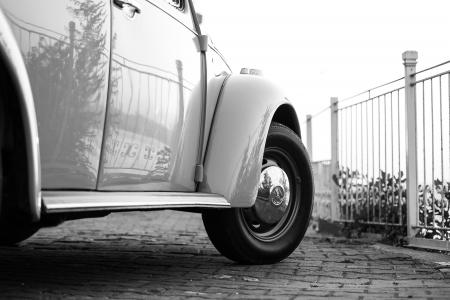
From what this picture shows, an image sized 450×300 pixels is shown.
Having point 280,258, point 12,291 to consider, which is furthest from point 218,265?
point 12,291

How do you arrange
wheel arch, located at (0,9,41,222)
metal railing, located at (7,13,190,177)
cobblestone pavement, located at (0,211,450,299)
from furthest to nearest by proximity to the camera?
1. cobblestone pavement, located at (0,211,450,299)
2. metal railing, located at (7,13,190,177)
3. wheel arch, located at (0,9,41,222)

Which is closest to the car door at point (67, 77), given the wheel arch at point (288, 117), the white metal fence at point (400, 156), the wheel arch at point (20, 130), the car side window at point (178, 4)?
the wheel arch at point (20, 130)

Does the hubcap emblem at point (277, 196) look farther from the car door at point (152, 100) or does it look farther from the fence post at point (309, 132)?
the fence post at point (309, 132)

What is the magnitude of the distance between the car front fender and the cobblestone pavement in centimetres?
50

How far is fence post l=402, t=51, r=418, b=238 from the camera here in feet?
20.4

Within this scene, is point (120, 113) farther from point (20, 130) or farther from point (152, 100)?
point (20, 130)

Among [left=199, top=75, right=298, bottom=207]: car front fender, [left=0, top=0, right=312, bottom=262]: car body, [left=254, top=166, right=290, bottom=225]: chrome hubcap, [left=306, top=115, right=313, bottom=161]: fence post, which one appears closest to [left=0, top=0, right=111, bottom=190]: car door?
[left=0, top=0, right=312, bottom=262]: car body

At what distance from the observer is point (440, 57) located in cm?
584

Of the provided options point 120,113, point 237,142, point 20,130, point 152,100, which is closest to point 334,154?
point 237,142

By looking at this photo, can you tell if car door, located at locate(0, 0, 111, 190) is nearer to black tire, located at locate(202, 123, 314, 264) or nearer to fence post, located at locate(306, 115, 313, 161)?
black tire, located at locate(202, 123, 314, 264)

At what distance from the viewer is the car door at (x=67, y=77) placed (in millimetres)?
2857

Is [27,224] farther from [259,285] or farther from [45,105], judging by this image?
[259,285]

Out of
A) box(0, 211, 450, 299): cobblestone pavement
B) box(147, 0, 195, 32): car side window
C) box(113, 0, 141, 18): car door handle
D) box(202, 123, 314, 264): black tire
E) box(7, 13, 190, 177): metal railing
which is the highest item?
box(147, 0, 195, 32): car side window

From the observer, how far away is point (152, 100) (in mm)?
3643
